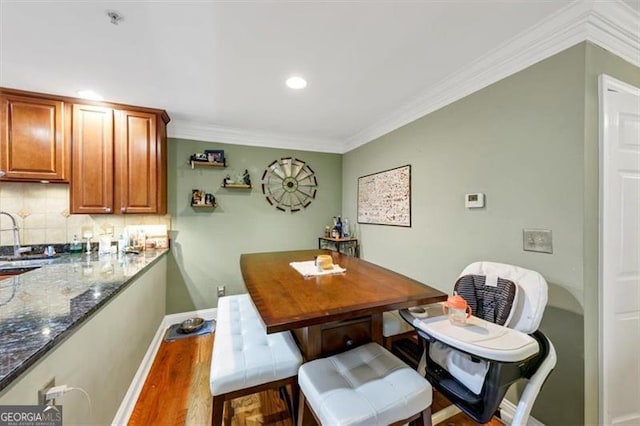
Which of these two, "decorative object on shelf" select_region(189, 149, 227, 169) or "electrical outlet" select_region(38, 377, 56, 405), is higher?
"decorative object on shelf" select_region(189, 149, 227, 169)

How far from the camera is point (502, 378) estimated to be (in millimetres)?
1048

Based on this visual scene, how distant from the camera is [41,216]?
2504 millimetres

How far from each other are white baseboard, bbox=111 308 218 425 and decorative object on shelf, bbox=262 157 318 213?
1674 millimetres

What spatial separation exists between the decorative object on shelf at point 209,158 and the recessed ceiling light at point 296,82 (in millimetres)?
1466

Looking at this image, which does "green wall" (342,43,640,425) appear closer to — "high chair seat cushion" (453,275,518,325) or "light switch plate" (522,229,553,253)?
"light switch plate" (522,229,553,253)

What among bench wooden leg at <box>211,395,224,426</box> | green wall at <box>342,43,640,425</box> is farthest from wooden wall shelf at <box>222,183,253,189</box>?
bench wooden leg at <box>211,395,224,426</box>

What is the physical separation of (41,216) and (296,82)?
2.89 meters

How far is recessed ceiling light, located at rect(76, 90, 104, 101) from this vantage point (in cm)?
225

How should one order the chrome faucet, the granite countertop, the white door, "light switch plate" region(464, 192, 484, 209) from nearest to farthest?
the granite countertop < the white door < "light switch plate" region(464, 192, 484, 209) < the chrome faucet

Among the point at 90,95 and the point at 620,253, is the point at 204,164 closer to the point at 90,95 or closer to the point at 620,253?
the point at 90,95

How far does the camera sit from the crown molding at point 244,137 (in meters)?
3.02

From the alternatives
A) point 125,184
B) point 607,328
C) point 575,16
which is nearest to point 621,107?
point 575,16

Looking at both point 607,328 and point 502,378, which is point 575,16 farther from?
point 502,378

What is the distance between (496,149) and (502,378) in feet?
4.71
